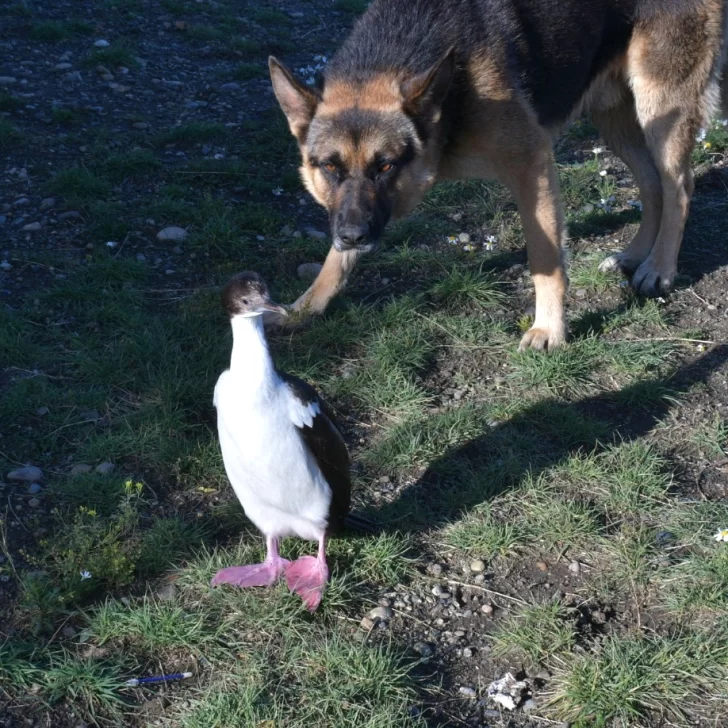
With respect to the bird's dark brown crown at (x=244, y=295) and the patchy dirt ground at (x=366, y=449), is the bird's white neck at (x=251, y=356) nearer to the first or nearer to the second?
the bird's dark brown crown at (x=244, y=295)

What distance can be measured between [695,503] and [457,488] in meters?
0.96

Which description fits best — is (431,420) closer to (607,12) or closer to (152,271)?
(152,271)

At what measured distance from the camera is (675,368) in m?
4.60

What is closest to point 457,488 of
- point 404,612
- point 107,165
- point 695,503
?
point 404,612

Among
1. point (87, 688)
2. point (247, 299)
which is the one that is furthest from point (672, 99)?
point (87, 688)

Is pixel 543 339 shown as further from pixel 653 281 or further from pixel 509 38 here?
pixel 509 38

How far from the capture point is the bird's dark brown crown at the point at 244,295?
3.13 meters

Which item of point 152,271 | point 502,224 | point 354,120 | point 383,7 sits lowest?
point 152,271

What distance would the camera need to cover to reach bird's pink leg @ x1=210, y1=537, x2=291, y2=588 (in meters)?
3.30

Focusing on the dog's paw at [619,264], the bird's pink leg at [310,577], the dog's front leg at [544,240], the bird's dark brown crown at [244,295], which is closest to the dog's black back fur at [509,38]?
the dog's front leg at [544,240]

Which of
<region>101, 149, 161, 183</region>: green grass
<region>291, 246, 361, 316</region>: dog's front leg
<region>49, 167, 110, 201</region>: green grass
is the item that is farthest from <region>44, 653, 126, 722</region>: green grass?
<region>101, 149, 161, 183</region>: green grass

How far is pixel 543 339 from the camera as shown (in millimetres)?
4695

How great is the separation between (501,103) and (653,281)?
1423mm

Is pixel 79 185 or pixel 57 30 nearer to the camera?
pixel 79 185
